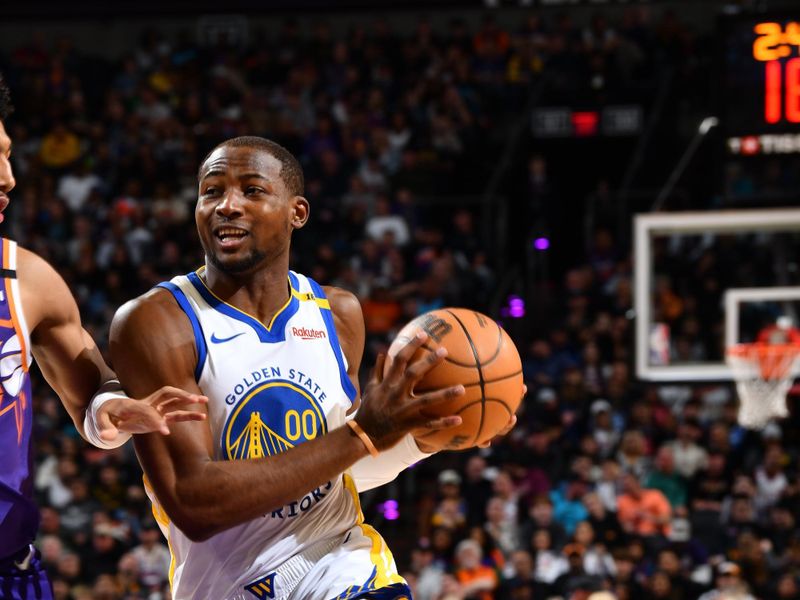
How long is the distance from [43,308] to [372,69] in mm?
11996

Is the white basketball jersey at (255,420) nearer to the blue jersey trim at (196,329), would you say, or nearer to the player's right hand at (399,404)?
the blue jersey trim at (196,329)

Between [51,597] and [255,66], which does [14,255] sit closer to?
[51,597]

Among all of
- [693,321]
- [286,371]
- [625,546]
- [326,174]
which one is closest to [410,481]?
[625,546]

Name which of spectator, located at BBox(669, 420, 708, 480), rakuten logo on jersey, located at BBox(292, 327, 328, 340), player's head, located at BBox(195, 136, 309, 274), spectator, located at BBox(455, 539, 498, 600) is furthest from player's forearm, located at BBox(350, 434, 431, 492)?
spectator, located at BBox(669, 420, 708, 480)

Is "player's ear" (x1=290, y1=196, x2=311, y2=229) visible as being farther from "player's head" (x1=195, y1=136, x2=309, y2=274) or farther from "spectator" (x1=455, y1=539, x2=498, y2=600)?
"spectator" (x1=455, y1=539, x2=498, y2=600)

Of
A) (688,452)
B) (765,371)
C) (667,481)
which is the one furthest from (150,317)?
(688,452)

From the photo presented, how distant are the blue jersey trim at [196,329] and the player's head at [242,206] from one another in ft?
0.46

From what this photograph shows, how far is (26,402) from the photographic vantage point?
2955 millimetres

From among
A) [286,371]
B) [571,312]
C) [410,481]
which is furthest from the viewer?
[571,312]

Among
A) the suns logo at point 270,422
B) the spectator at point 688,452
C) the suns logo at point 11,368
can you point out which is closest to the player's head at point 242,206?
the suns logo at point 270,422

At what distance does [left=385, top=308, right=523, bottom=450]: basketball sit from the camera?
3012mm

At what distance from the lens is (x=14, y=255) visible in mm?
2977

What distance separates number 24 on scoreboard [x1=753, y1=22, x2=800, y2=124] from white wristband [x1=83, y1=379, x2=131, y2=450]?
5.38m

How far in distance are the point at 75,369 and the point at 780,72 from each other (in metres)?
5.49
